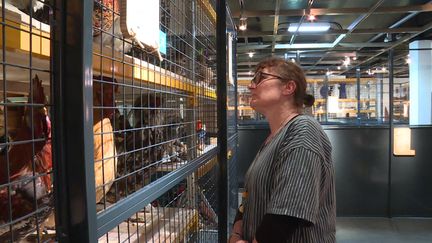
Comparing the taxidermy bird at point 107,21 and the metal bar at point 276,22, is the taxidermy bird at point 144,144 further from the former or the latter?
the metal bar at point 276,22

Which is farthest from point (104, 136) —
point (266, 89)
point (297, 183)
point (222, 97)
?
point (222, 97)

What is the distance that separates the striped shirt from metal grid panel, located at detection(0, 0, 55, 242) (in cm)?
69

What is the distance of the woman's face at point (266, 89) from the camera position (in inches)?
58.7

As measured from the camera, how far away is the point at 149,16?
3.21ft

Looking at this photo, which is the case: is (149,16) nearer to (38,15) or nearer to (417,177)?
(38,15)

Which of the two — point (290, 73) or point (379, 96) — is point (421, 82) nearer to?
point (379, 96)

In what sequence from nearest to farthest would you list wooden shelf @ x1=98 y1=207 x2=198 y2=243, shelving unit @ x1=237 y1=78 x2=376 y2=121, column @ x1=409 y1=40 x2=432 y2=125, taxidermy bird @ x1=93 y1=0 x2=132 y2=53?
taxidermy bird @ x1=93 y1=0 x2=132 y2=53 < wooden shelf @ x1=98 y1=207 x2=198 y2=243 < shelving unit @ x1=237 y1=78 x2=376 y2=121 < column @ x1=409 y1=40 x2=432 y2=125

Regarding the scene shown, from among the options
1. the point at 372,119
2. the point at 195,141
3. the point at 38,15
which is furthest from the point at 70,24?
the point at 372,119

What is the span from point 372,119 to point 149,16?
7.46 meters

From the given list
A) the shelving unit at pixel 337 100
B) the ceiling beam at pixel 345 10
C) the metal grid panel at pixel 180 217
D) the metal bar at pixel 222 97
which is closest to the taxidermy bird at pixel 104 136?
the metal grid panel at pixel 180 217

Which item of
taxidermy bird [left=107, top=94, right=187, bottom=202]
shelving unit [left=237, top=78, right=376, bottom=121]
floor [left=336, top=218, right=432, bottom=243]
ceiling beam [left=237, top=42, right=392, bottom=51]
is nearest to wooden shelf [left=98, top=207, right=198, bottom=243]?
taxidermy bird [left=107, top=94, right=187, bottom=202]

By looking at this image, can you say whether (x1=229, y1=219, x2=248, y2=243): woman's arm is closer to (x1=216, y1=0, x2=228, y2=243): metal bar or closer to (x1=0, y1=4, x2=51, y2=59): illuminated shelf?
(x1=216, y1=0, x2=228, y2=243): metal bar

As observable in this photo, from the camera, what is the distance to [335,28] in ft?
24.1

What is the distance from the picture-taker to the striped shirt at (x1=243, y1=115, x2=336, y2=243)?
46.9 inches
